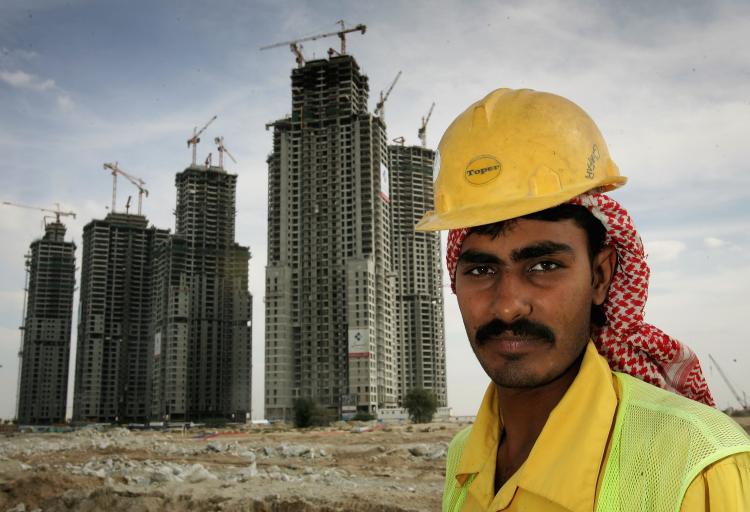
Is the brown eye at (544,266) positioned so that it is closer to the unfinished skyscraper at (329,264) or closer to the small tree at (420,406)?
the small tree at (420,406)

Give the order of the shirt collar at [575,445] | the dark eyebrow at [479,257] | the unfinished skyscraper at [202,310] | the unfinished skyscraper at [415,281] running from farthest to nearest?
the unfinished skyscraper at [202,310] < the unfinished skyscraper at [415,281] < the dark eyebrow at [479,257] < the shirt collar at [575,445]

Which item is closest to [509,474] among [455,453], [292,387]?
[455,453]

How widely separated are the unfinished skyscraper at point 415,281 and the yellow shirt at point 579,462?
90.8 metres

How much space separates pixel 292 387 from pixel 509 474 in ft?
263

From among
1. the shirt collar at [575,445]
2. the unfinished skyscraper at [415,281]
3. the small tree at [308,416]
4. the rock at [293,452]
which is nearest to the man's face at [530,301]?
the shirt collar at [575,445]

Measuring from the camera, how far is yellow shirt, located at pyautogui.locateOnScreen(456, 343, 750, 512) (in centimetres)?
122

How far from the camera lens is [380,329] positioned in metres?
82.7

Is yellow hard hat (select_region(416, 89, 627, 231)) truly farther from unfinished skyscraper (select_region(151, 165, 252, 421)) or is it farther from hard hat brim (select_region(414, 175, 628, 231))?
unfinished skyscraper (select_region(151, 165, 252, 421))

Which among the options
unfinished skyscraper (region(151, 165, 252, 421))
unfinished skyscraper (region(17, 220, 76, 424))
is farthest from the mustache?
unfinished skyscraper (region(17, 220, 76, 424))

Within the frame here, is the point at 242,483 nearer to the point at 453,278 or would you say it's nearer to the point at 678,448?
the point at 453,278

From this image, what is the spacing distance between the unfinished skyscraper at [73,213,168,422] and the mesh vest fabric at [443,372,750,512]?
111725mm

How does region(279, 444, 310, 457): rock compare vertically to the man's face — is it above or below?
below

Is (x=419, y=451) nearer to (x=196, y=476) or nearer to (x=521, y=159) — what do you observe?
(x=196, y=476)

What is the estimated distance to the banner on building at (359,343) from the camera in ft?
256
